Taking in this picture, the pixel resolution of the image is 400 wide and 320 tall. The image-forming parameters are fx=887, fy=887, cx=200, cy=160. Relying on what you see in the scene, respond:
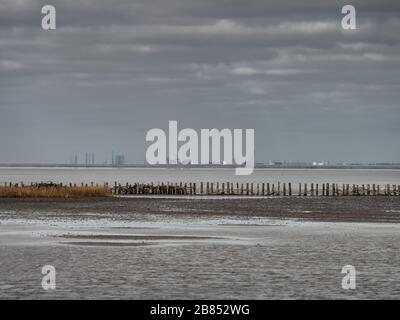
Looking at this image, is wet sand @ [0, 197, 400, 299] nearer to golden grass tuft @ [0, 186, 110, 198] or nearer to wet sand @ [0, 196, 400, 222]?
wet sand @ [0, 196, 400, 222]

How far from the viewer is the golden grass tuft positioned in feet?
299

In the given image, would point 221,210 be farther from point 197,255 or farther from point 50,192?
point 197,255

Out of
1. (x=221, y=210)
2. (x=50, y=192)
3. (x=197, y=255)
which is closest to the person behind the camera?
(x=197, y=255)

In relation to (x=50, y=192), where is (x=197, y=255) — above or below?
below

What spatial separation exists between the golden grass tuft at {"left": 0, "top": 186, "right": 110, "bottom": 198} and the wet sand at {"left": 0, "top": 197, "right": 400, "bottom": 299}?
28249mm

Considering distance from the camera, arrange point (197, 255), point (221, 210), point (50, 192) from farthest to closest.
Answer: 1. point (50, 192)
2. point (221, 210)
3. point (197, 255)

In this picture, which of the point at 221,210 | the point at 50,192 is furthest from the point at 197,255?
the point at 50,192

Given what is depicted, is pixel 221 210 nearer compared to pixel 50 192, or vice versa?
pixel 221 210

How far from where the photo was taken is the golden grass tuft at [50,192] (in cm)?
9112

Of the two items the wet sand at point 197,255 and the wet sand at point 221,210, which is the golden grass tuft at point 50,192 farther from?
the wet sand at point 197,255

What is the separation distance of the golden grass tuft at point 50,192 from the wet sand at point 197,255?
28249mm

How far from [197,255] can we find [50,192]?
58544 mm

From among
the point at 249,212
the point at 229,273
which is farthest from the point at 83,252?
the point at 249,212

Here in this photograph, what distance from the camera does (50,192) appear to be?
303ft
